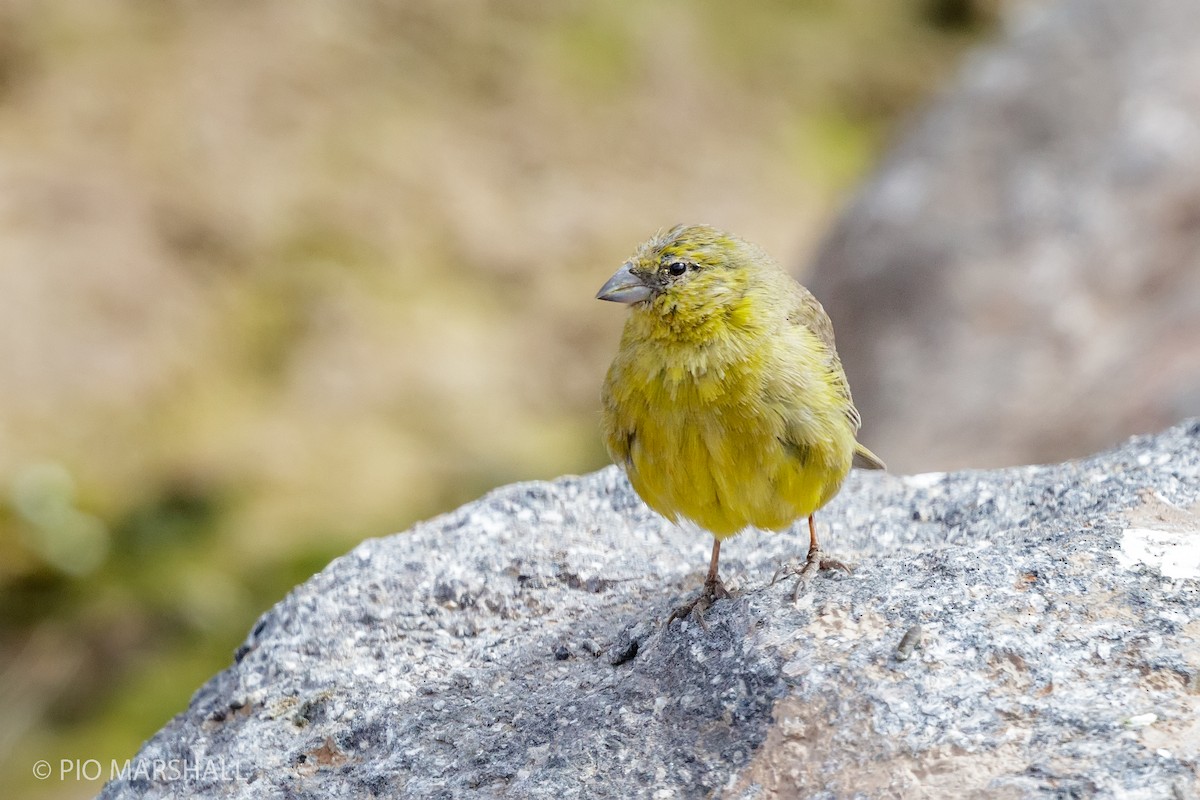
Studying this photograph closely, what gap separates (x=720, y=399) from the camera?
3.66 meters

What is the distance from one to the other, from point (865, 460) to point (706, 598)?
3.22ft

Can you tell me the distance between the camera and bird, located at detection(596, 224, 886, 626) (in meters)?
3.67

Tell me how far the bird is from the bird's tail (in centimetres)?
33

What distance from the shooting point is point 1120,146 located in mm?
8555

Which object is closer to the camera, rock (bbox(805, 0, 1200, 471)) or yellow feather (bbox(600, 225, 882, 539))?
yellow feather (bbox(600, 225, 882, 539))

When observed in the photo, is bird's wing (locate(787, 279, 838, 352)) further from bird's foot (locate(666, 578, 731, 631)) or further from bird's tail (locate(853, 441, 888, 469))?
bird's foot (locate(666, 578, 731, 631))

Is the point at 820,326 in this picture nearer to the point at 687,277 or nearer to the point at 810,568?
the point at 687,277

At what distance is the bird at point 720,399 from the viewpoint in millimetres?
3666

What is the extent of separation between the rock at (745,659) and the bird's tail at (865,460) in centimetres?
18

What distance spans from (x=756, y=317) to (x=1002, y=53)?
22.3 ft

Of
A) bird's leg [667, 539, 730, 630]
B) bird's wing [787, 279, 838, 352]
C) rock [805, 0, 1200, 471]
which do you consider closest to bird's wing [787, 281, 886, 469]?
bird's wing [787, 279, 838, 352]

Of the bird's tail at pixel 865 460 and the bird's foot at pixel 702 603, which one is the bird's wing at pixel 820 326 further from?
the bird's foot at pixel 702 603

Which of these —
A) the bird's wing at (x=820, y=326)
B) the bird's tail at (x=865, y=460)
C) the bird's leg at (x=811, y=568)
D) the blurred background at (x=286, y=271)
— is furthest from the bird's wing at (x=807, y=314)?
the blurred background at (x=286, y=271)

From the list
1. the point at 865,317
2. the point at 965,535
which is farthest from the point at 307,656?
the point at 865,317
